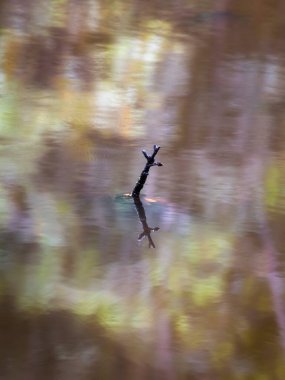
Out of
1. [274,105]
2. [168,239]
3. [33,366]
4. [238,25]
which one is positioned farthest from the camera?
[238,25]

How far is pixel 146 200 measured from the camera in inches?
27.9

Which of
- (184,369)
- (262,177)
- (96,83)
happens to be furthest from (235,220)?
(96,83)

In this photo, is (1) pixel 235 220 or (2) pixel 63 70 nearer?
(1) pixel 235 220

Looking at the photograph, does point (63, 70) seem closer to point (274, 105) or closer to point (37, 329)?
point (274, 105)

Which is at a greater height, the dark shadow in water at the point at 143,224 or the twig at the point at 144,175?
the twig at the point at 144,175

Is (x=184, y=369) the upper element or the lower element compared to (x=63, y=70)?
lower

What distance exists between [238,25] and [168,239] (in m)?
0.49

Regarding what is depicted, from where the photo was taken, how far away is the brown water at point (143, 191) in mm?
580

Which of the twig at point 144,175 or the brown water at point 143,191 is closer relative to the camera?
the brown water at point 143,191

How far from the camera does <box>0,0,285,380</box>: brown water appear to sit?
580 millimetres

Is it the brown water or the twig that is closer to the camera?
the brown water

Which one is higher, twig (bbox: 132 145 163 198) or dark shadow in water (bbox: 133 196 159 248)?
twig (bbox: 132 145 163 198)

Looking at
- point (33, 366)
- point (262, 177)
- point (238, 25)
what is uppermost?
point (238, 25)

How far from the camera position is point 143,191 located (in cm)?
72
